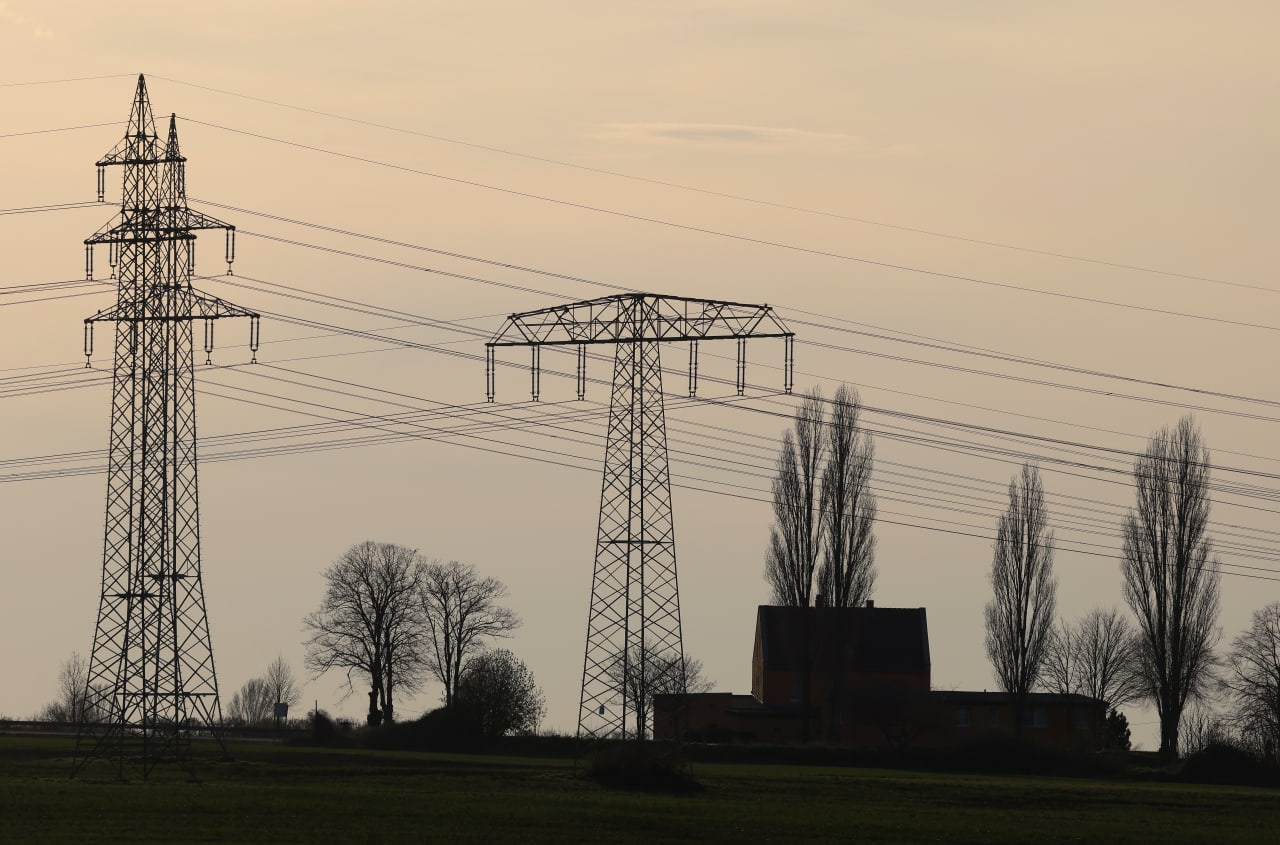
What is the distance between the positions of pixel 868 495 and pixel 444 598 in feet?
98.2

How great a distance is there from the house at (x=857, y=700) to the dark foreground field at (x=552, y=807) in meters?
22.1

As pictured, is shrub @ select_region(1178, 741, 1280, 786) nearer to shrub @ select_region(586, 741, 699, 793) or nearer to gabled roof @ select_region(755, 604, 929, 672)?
gabled roof @ select_region(755, 604, 929, 672)

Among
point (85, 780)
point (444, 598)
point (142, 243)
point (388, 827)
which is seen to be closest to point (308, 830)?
point (388, 827)

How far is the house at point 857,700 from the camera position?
103 meters

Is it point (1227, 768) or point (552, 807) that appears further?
Answer: point (1227, 768)

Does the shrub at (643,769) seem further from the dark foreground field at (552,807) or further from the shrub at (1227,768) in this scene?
the shrub at (1227,768)

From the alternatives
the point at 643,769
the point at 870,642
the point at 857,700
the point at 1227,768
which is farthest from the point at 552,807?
the point at 870,642

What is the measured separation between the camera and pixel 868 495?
103 meters

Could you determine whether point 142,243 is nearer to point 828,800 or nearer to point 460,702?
point 828,800

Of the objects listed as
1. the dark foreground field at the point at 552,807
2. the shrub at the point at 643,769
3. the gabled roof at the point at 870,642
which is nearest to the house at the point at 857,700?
the gabled roof at the point at 870,642

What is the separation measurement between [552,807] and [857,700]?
5585 centimetres

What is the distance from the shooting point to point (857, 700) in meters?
109

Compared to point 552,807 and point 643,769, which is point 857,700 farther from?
point 552,807

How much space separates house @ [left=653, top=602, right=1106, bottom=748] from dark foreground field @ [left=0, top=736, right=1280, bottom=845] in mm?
22052
